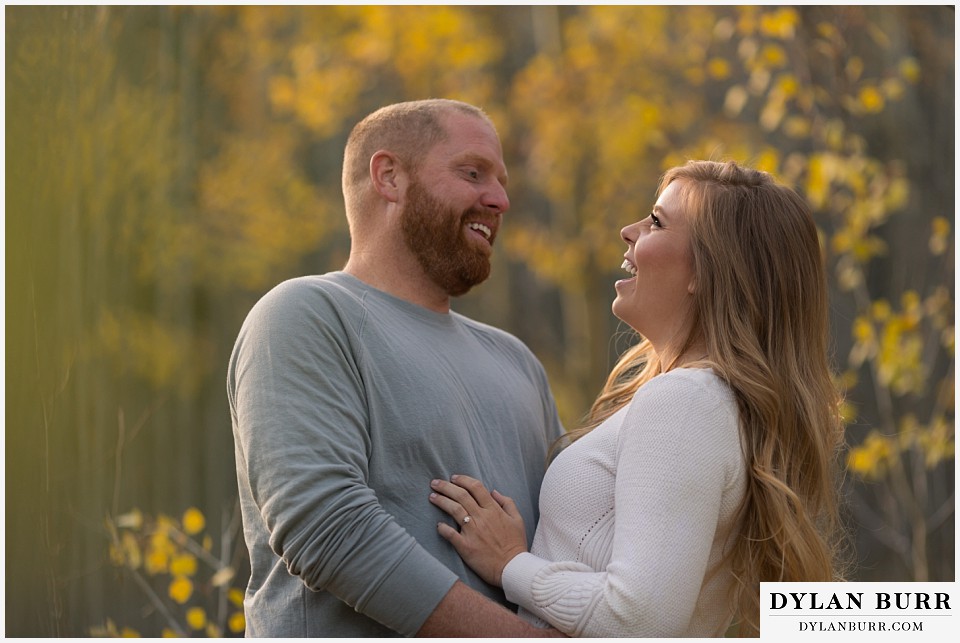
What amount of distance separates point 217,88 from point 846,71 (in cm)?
326

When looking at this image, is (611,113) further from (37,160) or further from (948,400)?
(37,160)

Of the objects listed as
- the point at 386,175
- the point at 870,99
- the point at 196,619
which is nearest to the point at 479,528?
the point at 386,175

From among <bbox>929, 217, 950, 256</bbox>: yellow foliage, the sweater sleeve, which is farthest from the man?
<bbox>929, 217, 950, 256</bbox>: yellow foliage

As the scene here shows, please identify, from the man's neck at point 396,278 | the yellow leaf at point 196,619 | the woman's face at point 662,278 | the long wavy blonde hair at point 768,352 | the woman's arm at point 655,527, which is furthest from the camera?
the yellow leaf at point 196,619

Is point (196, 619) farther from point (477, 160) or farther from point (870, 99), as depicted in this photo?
point (870, 99)

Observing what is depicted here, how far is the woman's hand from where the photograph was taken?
1.80 metres

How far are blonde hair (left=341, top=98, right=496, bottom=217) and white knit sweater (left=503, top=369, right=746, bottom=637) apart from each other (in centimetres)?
73

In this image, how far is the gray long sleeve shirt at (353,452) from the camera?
5.42 ft

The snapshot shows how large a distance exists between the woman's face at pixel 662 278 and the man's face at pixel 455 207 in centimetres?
36

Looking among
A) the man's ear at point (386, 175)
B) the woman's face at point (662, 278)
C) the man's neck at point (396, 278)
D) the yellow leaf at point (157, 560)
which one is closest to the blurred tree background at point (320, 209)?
the yellow leaf at point (157, 560)

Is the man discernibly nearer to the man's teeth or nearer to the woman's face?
the man's teeth

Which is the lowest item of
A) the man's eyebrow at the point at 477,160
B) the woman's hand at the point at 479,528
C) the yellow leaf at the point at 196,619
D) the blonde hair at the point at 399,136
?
the yellow leaf at the point at 196,619

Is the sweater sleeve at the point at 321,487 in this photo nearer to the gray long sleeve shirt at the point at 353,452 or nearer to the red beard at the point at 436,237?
the gray long sleeve shirt at the point at 353,452

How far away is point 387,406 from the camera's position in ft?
5.98
